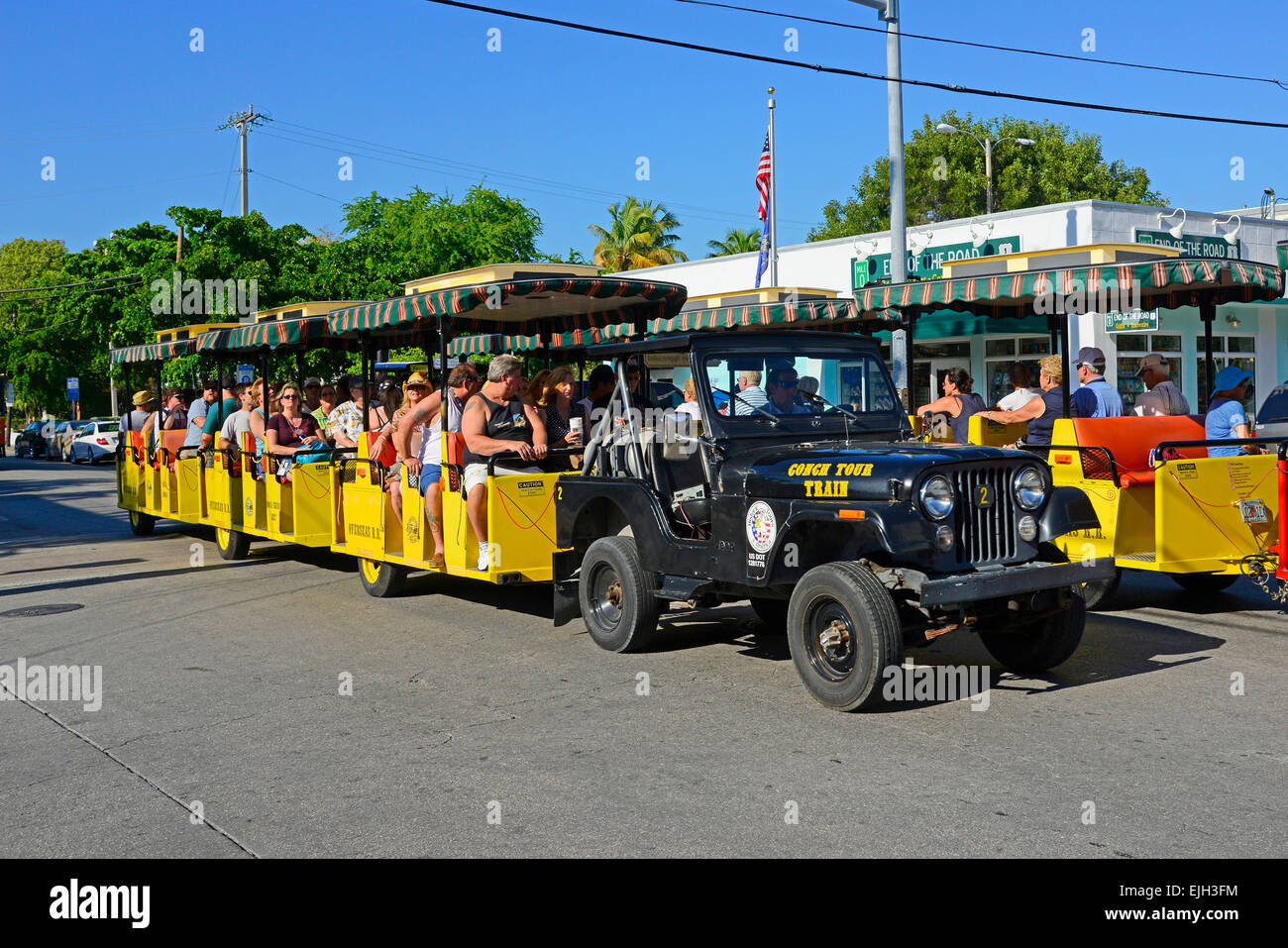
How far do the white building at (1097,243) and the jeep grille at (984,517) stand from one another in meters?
15.8

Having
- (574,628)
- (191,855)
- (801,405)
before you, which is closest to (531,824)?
(191,855)

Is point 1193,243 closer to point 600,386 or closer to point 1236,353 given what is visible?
point 1236,353

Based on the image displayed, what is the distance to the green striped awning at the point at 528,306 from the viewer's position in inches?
361

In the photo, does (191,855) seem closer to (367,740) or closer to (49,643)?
(367,740)

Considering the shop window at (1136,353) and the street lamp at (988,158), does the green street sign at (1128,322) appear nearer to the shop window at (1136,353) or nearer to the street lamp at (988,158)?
the shop window at (1136,353)

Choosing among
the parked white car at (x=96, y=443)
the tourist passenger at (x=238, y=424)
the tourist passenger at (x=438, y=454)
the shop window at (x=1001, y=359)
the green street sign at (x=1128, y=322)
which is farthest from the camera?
the parked white car at (x=96, y=443)

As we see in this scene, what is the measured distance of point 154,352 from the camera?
1582cm

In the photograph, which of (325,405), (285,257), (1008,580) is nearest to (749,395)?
(1008,580)

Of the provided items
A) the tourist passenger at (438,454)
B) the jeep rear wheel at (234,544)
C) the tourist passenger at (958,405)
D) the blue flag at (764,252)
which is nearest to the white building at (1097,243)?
the blue flag at (764,252)

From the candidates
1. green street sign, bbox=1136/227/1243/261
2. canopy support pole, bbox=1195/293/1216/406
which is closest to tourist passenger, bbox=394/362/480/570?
canopy support pole, bbox=1195/293/1216/406

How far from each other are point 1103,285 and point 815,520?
4103mm

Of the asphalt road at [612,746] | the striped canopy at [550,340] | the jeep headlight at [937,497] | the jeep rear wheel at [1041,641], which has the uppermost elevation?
the striped canopy at [550,340]

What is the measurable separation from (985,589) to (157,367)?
42.7 feet
